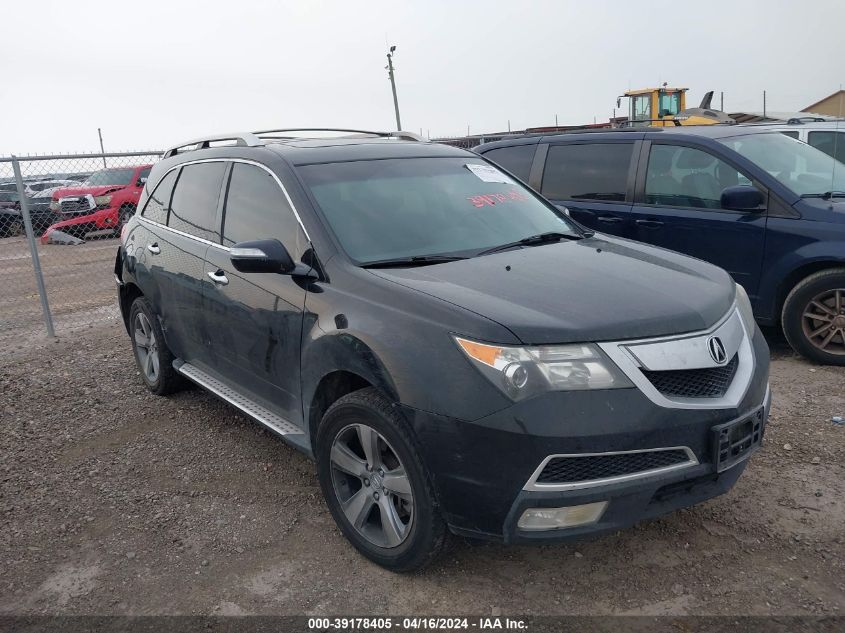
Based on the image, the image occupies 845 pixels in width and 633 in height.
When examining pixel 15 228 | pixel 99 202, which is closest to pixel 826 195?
pixel 99 202

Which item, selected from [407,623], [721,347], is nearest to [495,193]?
[721,347]

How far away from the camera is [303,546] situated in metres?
3.36

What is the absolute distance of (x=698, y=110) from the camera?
670 inches

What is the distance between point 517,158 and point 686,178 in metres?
1.72

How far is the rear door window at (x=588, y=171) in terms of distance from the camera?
6277 mm

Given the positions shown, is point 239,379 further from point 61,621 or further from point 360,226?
point 61,621

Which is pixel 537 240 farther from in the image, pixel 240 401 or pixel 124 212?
pixel 124 212

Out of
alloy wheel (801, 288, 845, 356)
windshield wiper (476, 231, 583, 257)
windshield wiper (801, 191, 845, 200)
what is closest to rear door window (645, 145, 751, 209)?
windshield wiper (801, 191, 845, 200)

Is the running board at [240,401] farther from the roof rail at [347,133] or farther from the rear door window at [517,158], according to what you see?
the rear door window at [517,158]

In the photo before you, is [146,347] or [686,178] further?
[686,178]

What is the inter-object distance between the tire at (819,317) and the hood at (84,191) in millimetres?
14460

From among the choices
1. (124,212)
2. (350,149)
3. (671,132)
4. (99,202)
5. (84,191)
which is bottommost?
(124,212)

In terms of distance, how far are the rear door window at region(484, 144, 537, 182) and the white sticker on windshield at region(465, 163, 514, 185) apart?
247 centimetres

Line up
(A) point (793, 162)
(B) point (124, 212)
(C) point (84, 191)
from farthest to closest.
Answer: (C) point (84, 191) < (B) point (124, 212) < (A) point (793, 162)
